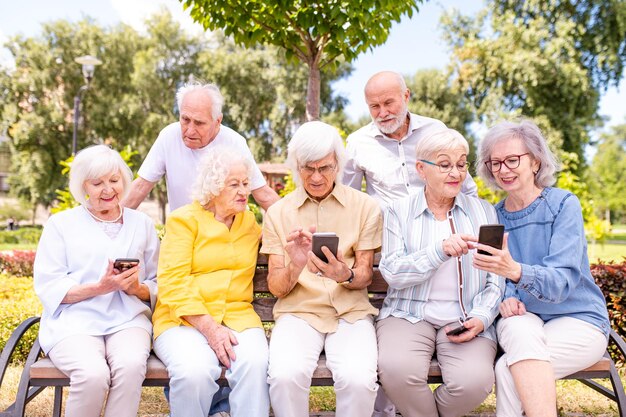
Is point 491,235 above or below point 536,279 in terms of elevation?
above

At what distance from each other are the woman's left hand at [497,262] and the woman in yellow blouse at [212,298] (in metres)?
1.19

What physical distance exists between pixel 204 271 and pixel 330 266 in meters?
0.77

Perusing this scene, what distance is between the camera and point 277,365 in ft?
9.25

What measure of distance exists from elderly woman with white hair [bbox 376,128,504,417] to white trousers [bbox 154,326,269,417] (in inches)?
24.8

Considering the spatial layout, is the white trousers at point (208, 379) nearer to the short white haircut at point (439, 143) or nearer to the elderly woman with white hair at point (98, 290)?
the elderly woman with white hair at point (98, 290)

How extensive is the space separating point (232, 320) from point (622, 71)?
76.9 feet

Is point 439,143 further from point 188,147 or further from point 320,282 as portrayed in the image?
point 188,147

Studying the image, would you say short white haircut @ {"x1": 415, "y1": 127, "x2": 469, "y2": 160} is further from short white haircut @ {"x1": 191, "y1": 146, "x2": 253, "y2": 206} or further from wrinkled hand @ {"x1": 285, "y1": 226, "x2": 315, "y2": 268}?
short white haircut @ {"x1": 191, "y1": 146, "x2": 253, "y2": 206}

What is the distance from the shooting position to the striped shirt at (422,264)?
9.77 ft

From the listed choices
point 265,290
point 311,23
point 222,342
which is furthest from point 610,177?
point 222,342

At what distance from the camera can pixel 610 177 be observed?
49.8 metres

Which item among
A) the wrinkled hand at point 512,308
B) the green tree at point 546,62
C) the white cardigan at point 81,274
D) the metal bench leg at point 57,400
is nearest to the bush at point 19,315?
the metal bench leg at point 57,400

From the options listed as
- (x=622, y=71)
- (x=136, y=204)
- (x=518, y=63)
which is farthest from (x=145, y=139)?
(x=136, y=204)

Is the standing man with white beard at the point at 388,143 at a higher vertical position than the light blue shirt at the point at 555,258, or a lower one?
higher
